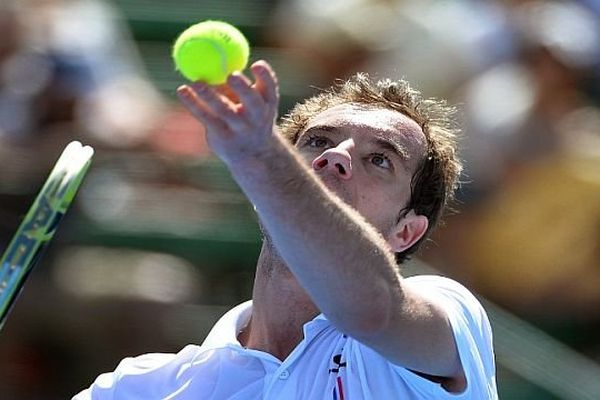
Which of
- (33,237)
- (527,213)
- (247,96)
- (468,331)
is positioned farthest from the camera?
(527,213)

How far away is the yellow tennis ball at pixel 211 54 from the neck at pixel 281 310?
0.85 metres

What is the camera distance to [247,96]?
249 cm

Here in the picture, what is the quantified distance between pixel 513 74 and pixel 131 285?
210 centimetres

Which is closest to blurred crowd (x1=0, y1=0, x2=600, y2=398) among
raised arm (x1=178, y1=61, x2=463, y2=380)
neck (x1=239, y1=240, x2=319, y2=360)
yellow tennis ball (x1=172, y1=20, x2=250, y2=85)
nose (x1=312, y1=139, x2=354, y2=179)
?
neck (x1=239, y1=240, x2=319, y2=360)

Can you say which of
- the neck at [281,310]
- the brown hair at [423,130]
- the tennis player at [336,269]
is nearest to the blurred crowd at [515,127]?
the tennis player at [336,269]

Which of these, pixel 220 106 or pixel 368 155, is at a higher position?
pixel 220 106

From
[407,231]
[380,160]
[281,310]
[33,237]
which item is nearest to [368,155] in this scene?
[380,160]

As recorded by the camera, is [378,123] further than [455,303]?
Yes

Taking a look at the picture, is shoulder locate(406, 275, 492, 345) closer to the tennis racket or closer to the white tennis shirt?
the white tennis shirt

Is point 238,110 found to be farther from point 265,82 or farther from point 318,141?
point 318,141

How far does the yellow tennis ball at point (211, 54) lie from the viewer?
2564 mm

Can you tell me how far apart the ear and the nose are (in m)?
0.33

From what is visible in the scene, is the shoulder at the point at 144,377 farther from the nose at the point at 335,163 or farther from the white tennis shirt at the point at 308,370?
the nose at the point at 335,163

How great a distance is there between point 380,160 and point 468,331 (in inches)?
21.4
